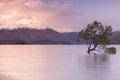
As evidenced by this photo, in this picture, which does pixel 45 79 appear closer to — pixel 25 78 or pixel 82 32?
pixel 25 78

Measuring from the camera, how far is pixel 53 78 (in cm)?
4038

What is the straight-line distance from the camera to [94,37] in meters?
98.6

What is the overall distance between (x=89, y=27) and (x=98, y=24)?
2.57m

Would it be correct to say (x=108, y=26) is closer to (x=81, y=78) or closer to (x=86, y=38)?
(x=86, y=38)

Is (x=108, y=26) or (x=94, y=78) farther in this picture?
(x=108, y=26)

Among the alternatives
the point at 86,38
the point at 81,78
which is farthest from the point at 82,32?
the point at 81,78

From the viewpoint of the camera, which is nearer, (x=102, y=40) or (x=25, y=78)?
(x=25, y=78)

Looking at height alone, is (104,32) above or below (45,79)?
above

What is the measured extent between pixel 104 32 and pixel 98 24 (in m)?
2.72

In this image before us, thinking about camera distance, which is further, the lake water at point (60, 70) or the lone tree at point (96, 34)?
the lone tree at point (96, 34)

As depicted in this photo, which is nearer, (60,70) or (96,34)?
(60,70)

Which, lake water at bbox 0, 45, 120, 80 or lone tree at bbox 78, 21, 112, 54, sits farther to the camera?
lone tree at bbox 78, 21, 112, 54

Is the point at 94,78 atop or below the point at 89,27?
below

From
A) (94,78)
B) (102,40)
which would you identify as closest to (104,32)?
(102,40)
